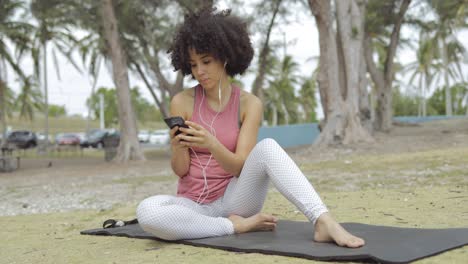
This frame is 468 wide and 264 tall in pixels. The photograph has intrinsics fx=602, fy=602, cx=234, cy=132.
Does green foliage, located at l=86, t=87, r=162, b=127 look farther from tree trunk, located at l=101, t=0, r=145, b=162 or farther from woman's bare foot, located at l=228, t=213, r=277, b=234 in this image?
woman's bare foot, located at l=228, t=213, r=277, b=234

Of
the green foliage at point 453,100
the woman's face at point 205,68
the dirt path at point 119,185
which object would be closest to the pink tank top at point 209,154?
the woman's face at point 205,68

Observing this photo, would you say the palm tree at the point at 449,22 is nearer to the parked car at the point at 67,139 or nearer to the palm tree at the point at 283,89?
the palm tree at the point at 283,89

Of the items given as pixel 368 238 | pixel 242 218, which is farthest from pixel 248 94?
pixel 368 238

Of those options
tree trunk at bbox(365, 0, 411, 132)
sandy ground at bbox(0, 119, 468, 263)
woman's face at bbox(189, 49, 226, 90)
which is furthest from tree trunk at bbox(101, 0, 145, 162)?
woman's face at bbox(189, 49, 226, 90)

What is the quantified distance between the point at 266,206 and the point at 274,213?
60cm

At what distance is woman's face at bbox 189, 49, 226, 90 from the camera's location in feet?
12.0

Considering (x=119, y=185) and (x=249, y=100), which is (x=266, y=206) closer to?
(x=249, y=100)

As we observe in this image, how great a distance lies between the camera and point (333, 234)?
3.09 metres

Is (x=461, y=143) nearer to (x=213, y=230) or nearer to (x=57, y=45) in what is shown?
(x=213, y=230)

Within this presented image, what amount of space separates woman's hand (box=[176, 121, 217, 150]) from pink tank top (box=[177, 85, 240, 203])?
0.30 m

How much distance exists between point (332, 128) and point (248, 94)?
39.8 ft

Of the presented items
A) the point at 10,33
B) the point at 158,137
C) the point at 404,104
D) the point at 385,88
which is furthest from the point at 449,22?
the point at 404,104

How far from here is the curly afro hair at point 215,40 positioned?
143 inches

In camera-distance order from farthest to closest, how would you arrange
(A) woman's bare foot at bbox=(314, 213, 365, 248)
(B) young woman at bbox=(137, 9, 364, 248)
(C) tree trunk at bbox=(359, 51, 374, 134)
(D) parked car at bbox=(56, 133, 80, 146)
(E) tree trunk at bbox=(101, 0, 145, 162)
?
Answer: (D) parked car at bbox=(56, 133, 80, 146) < (C) tree trunk at bbox=(359, 51, 374, 134) < (E) tree trunk at bbox=(101, 0, 145, 162) < (B) young woman at bbox=(137, 9, 364, 248) < (A) woman's bare foot at bbox=(314, 213, 365, 248)
